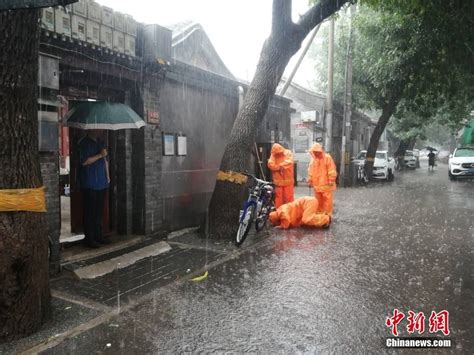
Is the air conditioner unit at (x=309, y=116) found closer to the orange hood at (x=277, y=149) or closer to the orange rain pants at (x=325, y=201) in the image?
the orange hood at (x=277, y=149)

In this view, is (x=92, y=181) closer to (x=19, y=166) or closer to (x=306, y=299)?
(x=19, y=166)

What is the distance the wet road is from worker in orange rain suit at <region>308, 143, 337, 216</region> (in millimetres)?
1277

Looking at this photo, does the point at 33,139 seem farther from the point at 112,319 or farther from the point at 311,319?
the point at 311,319

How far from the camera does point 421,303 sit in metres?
4.21

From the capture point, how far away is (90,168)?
604 cm

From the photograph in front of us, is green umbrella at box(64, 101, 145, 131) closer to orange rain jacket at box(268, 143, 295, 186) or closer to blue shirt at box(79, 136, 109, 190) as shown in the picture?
blue shirt at box(79, 136, 109, 190)

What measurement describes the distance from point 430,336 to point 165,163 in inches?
203

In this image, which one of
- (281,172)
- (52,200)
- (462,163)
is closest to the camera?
(52,200)

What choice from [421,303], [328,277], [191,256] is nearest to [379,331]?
[421,303]

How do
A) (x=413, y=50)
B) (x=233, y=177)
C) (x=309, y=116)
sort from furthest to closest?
(x=309, y=116)
(x=413, y=50)
(x=233, y=177)

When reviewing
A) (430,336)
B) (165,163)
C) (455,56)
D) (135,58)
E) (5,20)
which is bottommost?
(430,336)

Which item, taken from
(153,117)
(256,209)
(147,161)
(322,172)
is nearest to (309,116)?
(322,172)

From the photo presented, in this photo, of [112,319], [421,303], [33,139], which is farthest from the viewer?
[421,303]

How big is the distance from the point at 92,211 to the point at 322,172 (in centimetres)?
482
